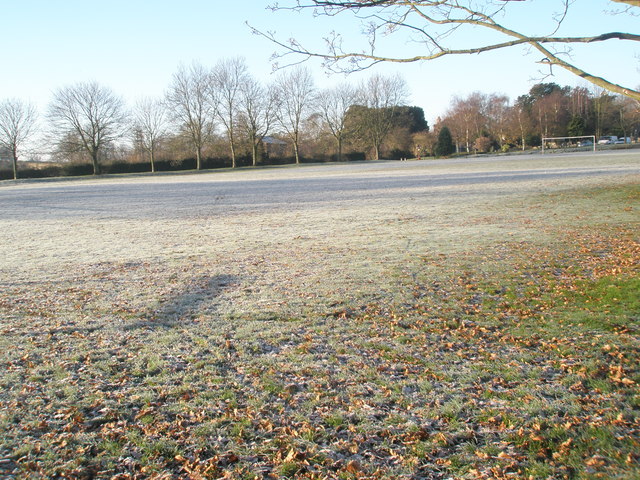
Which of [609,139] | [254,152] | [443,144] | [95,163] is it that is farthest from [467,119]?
[95,163]

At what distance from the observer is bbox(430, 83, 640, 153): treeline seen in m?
74.5

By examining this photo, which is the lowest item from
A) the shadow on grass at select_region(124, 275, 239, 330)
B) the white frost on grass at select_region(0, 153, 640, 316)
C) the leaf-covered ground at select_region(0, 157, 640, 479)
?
the leaf-covered ground at select_region(0, 157, 640, 479)

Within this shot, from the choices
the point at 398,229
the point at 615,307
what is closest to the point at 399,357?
the point at 615,307

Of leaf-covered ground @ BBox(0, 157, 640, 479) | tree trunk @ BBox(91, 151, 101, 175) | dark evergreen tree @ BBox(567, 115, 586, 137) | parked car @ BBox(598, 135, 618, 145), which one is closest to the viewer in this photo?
leaf-covered ground @ BBox(0, 157, 640, 479)

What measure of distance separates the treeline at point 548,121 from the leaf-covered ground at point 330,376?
245ft

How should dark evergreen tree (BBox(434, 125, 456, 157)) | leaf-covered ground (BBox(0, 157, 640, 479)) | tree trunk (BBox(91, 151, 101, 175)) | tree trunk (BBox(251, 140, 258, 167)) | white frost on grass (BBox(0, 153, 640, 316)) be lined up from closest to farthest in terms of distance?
leaf-covered ground (BBox(0, 157, 640, 479)) < white frost on grass (BBox(0, 153, 640, 316)) < tree trunk (BBox(91, 151, 101, 175)) < tree trunk (BBox(251, 140, 258, 167)) < dark evergreen tree (BBox(434, 125, 456, 157))

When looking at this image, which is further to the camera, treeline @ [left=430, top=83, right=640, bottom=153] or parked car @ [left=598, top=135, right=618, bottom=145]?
parked car @ [left=598, top=135, right=618, bottom=145]

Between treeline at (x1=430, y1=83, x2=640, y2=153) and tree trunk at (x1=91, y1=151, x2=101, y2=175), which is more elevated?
treeline at (x1=430, y1=83, x2=640, y2=153)

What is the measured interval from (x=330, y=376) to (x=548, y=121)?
8289 cm

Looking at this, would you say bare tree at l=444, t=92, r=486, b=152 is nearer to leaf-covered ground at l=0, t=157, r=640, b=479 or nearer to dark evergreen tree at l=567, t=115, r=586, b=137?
dark evergreen tree at l=567, t=115, r=586, b=137

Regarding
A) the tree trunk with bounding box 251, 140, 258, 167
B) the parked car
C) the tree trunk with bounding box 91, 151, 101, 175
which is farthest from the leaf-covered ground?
the parked car

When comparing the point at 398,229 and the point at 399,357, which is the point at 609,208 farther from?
the point at 399,357

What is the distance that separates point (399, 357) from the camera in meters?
5.29

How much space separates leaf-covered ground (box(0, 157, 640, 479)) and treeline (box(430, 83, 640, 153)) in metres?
74.6
